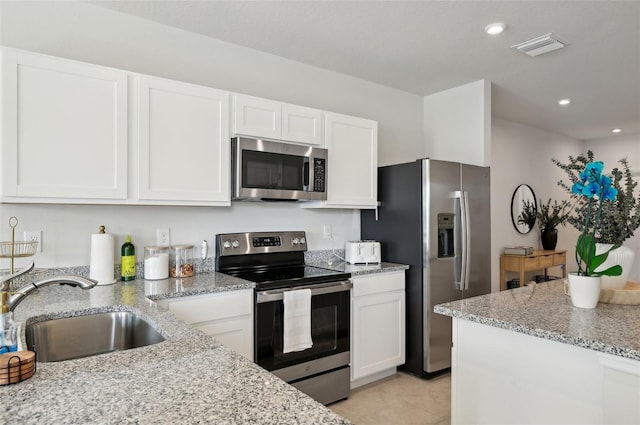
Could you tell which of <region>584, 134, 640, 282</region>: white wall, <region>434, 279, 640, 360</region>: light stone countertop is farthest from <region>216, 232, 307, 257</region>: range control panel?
<region>584, 134, 640, 282</region>: white wall

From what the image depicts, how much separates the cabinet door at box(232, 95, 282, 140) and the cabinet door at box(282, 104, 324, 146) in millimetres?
50

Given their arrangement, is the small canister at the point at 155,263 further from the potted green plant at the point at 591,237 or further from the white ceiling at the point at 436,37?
the potted green plant at the point at 591,237

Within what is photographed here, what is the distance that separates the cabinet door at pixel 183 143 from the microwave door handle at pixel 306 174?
0.56 metres

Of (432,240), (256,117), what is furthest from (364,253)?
(256,117)

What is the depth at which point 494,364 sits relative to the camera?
1598 mm

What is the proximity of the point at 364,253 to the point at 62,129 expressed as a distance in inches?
85.3

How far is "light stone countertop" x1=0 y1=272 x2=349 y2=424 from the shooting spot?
0.76 m

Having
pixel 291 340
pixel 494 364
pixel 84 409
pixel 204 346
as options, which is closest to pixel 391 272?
pixel 291 340

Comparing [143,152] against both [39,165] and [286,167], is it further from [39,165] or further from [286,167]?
[286,167]

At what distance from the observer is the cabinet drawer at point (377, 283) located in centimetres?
289

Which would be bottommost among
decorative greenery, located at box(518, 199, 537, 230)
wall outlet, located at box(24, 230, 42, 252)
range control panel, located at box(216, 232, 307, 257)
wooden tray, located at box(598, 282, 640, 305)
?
wooden tray, located at box(598, 282, 640, 305)

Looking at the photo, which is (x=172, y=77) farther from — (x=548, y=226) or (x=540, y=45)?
(x=548, y=226)

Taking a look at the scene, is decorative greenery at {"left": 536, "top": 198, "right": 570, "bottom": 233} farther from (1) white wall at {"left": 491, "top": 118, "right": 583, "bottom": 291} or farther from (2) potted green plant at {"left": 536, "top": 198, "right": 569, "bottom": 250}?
(1) white wall at {"left": 491, "top": 118, "right": 583, "bottom": 291}

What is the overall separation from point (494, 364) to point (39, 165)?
2230mm
